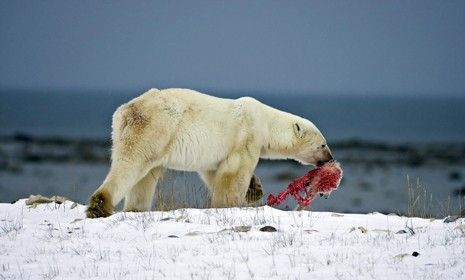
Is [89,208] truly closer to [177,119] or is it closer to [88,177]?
[177,119]

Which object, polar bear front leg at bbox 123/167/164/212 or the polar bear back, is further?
polar bear front leg at bbox 123/167/164/212

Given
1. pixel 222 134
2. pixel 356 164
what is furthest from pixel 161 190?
pixel 356 164

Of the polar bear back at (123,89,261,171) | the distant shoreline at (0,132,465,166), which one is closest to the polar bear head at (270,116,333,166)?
the polar bear back at (123,89,261,171)

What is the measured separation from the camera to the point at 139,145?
10.3 meters

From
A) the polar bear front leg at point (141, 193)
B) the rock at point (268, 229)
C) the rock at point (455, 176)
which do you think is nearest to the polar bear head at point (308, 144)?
the polar bear front leg at point (141, 193)

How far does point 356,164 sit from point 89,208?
117ft

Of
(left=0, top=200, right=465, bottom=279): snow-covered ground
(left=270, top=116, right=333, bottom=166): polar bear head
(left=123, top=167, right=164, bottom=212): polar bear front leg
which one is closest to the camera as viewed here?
(left=0, top=200, right=465, bottom=279): snow-covered ground

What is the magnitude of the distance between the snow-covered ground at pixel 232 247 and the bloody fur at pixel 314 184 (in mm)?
2593

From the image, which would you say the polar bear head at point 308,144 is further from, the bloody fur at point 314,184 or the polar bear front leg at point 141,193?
the polar bear front leg at point 141,193

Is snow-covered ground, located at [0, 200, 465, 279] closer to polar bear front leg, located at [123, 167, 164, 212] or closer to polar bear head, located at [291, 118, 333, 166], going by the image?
polar bear front leg, located at [123, 167, 164, 212]

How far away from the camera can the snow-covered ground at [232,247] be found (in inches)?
260

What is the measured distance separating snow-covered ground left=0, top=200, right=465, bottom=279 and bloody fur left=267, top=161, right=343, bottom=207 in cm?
259

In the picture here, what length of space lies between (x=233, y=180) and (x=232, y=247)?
422 centimetres

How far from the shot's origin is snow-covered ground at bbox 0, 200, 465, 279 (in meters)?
6.59
